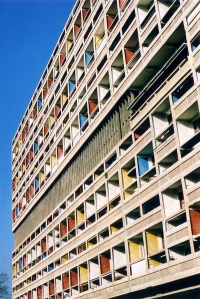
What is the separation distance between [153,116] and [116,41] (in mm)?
7608

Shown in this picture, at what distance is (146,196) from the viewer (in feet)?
61.7

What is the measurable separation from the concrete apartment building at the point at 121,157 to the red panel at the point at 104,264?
0.06m

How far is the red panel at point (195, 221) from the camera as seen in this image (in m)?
15.1

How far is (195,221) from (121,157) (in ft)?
23.8

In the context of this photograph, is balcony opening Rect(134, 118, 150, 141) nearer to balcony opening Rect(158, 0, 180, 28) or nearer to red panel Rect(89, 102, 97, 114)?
balcony opening Rect(158, 0, 180, 28)

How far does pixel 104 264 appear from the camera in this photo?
22.9 meters

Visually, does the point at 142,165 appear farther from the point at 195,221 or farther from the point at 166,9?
the point at 166,9

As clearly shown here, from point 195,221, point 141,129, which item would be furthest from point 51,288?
point 195,221

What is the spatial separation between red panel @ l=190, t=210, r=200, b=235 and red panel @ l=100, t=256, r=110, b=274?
9.03 meters

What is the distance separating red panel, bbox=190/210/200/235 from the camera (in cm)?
1505

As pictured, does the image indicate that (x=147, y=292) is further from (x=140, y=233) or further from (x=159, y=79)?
(x=159, y=79)

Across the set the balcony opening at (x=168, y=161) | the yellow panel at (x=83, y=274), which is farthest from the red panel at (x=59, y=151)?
the balcony opening at (x=168, y=161)

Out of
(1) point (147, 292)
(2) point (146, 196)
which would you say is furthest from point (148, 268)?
(2) point (146, 196)

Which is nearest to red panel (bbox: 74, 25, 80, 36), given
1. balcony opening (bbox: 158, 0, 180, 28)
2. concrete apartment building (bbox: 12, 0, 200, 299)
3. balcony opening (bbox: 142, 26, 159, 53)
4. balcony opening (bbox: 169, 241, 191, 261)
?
concrete apartment building (bbox: 12, 0, 200, 299)
